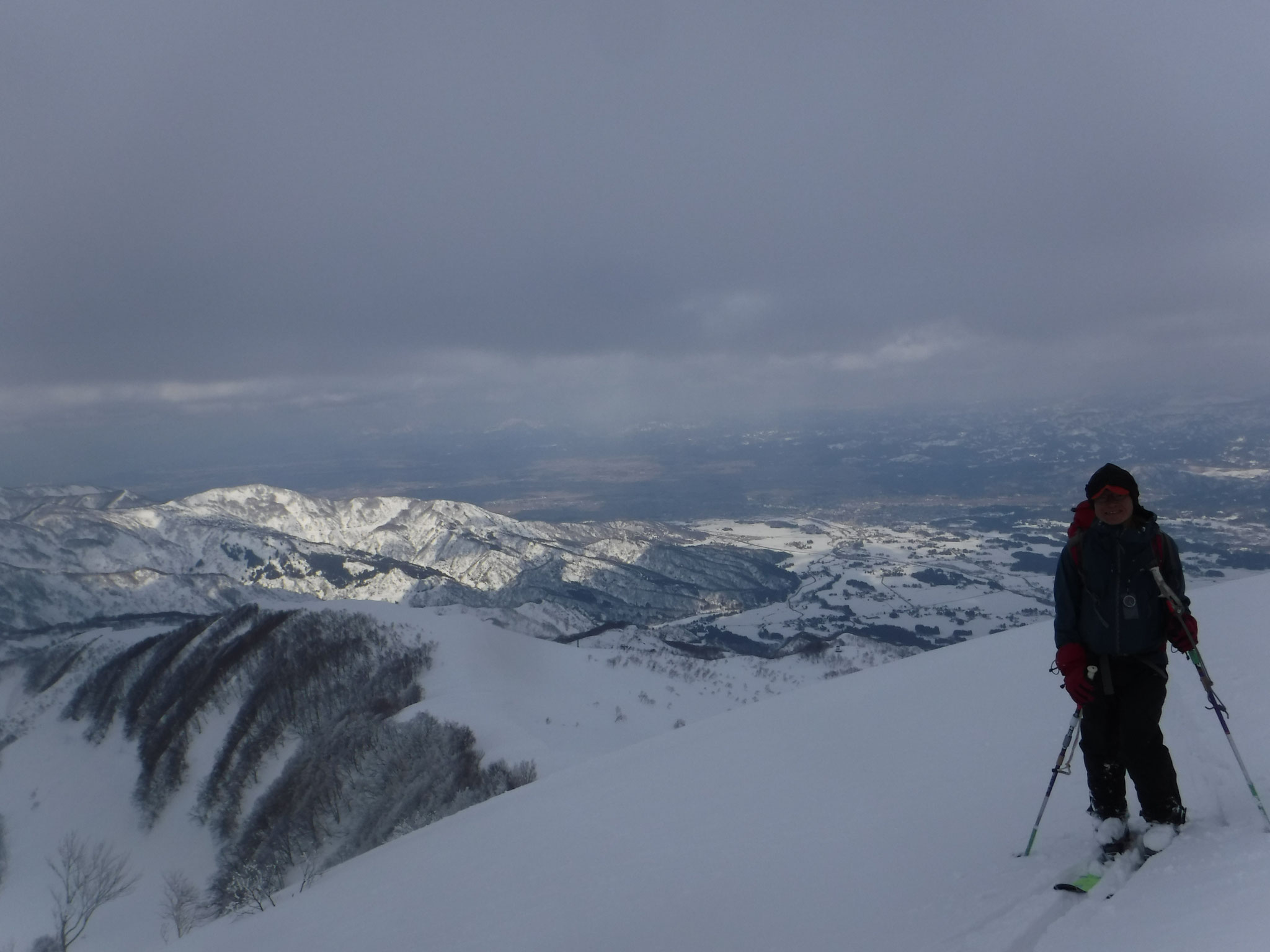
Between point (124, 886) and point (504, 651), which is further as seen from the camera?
point (504, 651)

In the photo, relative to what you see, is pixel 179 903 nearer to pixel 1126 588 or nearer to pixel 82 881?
pixel 82 881

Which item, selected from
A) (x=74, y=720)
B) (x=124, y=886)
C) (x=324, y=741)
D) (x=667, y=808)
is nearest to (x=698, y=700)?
(x=324, y=741)

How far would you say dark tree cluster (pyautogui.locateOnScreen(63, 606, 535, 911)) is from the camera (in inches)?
1258

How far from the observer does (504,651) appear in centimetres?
6612

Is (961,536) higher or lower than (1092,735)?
lower

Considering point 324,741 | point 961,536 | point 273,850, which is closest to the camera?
point 273,850

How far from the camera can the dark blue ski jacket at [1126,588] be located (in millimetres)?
5418

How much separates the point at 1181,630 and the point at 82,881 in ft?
166

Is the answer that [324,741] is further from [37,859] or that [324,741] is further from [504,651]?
[37,859]

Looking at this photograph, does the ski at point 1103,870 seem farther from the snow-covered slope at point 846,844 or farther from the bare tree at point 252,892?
the bare tree at point 252,892

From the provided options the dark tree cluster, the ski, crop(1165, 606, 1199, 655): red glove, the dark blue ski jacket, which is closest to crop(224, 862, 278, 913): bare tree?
the dark tree cluster

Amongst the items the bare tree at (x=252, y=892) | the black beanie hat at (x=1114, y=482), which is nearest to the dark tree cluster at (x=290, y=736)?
the bare tree at (x=252, y=892)

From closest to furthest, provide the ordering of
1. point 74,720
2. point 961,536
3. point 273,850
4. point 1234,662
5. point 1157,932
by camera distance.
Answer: point 1157,932, point 1234,662, point 273,850, point 74,720, point 961,536

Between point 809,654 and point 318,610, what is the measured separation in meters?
55.5
